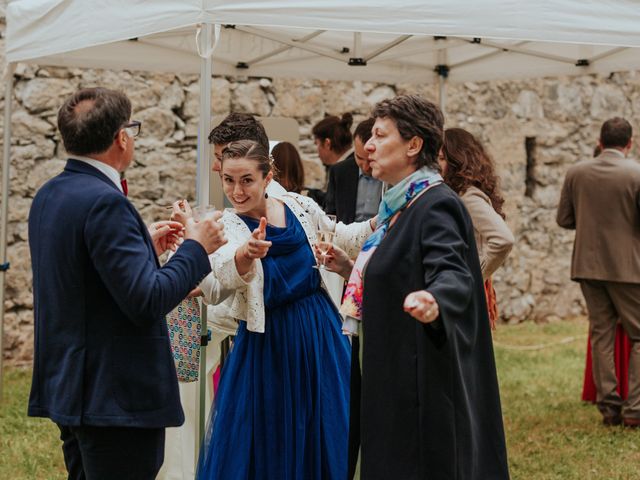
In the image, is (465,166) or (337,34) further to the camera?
(337,34)

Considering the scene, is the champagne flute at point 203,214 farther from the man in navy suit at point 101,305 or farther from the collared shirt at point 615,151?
the collared shirt at point 615,151

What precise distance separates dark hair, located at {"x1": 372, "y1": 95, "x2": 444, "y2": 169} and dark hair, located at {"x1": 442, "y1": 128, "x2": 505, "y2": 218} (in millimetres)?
1582

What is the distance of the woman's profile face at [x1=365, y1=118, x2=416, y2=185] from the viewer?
2.99 meters

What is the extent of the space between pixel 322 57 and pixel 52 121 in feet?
7.50

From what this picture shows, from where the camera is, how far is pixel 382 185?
566 centimetres

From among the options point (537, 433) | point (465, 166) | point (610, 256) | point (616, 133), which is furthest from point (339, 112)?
Answer: point (465, 166)

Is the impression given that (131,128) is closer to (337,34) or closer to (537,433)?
(337,34)

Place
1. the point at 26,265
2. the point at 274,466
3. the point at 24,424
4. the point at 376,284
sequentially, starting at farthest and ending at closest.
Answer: the point at 26,265, the point at 24,424, the point at 274,466, the point at 376,284

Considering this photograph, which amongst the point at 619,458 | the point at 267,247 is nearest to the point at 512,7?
the point at 267,247

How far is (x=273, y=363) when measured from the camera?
3.69 metres

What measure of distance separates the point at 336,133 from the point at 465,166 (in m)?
2.06

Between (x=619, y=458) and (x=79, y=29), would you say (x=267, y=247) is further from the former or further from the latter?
(x=619, y=458)

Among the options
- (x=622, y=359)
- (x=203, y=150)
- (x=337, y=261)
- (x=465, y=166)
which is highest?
(x=203, y=150)

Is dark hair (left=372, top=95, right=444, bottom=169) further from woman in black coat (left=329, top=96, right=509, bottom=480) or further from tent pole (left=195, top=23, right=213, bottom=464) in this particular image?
tent pole (left=195, top=23, right=213, bottom=464)
